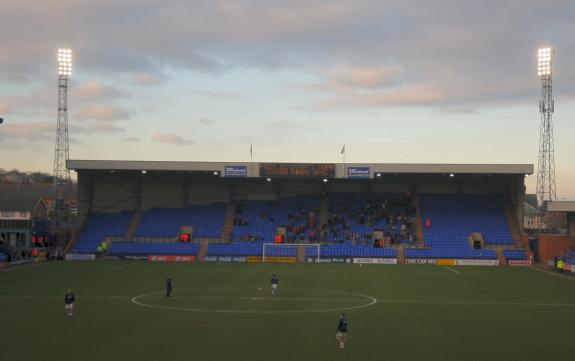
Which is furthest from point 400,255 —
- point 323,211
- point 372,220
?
point 323,211

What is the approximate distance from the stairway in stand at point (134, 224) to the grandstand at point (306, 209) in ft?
0.45

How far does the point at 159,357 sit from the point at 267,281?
89.1ft

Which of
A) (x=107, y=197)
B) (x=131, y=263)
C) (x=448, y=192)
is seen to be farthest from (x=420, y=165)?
(x=107, y=197)

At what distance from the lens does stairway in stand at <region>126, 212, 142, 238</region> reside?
79188 mm

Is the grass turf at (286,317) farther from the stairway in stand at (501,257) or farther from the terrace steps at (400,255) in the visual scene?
the terrace steps at (400,255)

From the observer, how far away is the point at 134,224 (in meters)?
81.6

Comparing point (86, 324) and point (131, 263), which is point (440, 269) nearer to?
point (131, 263)

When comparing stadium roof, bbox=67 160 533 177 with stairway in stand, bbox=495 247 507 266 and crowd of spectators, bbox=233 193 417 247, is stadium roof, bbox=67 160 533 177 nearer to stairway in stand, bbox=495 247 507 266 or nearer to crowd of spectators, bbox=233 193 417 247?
crowd of spectators, bbox=233 193 417 247

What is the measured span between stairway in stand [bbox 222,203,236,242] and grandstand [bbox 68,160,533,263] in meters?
0.13

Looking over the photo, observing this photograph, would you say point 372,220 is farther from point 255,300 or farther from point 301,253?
point 255,300

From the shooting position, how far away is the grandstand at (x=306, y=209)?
74.2 metres

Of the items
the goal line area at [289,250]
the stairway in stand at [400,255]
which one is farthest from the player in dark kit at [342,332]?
the stairway in stand at [400,255]

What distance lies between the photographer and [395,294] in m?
43.6

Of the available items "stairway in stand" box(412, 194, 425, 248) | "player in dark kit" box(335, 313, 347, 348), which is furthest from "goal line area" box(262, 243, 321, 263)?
"player in dark kit" box(335, 313, 347, 348)
